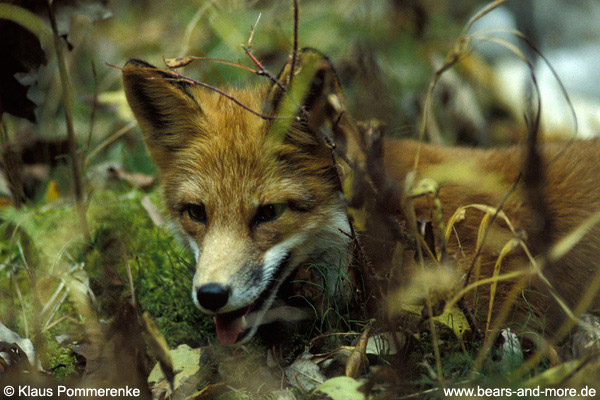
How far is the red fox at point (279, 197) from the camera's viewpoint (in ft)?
→ 9.82

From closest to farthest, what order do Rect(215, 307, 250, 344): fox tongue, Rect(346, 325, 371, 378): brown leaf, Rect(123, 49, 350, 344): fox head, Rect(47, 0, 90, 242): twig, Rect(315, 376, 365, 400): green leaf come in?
Rect(315, 376, 365, 400): green leaf
Rect(346, 325, 371, 378): brown leaf
Rect(123, 49, 350, 344): fox head
Rect(215, 307, 250, 344): fox tongue
Rect(47, 0, 90, 242): twig

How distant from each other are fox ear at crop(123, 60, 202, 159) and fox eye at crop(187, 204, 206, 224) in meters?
0.45

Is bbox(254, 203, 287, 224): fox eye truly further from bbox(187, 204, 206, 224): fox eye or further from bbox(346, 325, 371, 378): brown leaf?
bbox(346, 325, 371, 378): brown leaf

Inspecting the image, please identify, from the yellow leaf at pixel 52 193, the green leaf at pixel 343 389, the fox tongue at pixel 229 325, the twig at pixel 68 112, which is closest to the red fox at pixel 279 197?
the fox tongue at pixel 229 325

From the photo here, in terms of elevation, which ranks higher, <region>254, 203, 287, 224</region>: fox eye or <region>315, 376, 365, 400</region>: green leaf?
<region>254, 203, 287, 224</region>: fox eye

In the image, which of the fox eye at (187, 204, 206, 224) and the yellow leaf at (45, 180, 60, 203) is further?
the yellow leaf at (45, 180, 60, 203)

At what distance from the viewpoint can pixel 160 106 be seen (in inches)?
138

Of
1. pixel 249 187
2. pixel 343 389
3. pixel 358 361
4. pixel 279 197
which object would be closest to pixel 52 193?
pixel 249 187

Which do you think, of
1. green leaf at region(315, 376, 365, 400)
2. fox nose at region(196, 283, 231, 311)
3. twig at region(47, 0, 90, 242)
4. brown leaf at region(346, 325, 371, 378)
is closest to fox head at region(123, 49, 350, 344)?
fox nose at region(196, 283, 231, 311)

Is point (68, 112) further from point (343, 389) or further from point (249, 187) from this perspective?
point (343, 389)

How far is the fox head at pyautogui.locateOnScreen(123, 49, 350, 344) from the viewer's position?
9.52 feet

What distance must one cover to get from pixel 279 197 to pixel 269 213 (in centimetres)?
12

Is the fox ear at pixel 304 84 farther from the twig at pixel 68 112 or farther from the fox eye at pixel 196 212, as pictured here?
the twig at pixel 68 112

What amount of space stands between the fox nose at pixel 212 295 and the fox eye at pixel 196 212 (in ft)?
2.18
